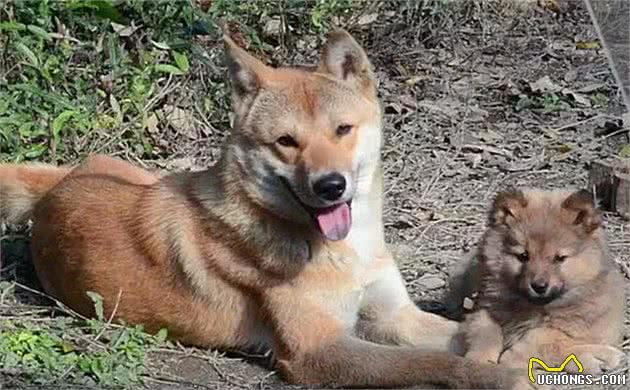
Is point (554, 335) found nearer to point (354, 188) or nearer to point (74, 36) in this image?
point (354, 188)

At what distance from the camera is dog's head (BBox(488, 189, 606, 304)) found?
5.22 metres

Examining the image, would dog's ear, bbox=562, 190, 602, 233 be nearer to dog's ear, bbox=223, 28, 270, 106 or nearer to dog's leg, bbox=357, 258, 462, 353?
dog's leg, bbox=357, 258, 462, 353

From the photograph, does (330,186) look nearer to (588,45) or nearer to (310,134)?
(310,134)

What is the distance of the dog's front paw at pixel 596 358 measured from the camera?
16.9 ft

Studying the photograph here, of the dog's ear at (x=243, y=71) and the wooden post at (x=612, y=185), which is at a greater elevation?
the dog's ear at (x=243, y=71)

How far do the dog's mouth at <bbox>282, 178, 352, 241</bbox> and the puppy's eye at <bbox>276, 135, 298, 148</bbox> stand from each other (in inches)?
5.3

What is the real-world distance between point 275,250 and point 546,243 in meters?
1.06

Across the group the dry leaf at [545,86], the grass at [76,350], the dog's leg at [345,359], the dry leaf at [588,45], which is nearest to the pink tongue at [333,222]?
the dog's leg at [345,359]

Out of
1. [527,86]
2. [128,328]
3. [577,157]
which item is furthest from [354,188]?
[527,86]

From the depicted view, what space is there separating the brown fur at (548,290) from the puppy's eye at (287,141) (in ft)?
2.69

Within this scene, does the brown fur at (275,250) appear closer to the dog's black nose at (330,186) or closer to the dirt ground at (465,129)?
the dog's black nose at (330,186)

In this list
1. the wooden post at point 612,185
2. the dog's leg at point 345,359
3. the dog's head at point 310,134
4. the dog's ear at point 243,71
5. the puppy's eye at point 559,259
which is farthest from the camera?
the wooden post at point 612,185

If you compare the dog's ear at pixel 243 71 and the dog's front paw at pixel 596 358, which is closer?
the dog's front paw at pixel 596 358

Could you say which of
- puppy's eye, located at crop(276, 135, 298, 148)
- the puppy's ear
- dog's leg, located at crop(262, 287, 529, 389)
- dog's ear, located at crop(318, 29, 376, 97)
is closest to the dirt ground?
dog's leg, located at crop(262, 287, 529, 389)
